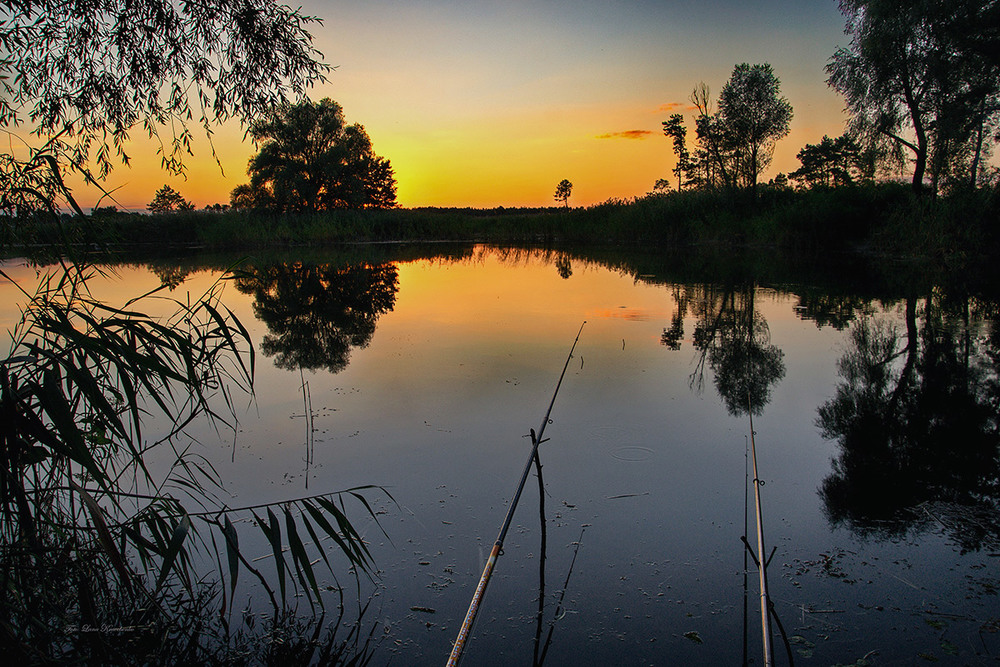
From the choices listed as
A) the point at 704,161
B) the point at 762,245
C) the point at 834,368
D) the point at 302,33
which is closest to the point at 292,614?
the point at 302,33

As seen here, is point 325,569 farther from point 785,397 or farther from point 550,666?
point 785,397

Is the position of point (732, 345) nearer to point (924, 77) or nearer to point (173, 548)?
point (173, 548)

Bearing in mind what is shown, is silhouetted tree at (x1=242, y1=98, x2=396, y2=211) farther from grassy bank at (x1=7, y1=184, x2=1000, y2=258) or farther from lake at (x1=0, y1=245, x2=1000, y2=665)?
lake at (x1=0, y1=245, x2=1000, y2=665)

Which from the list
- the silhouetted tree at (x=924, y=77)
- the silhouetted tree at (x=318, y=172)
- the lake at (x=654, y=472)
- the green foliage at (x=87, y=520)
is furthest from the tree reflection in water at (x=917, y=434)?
the silhouetted tree at (x=318, y=172)

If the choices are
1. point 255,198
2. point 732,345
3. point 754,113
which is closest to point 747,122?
point 754,113

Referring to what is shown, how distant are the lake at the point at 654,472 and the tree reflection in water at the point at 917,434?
0.02 m

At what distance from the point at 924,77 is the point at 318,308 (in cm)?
1889

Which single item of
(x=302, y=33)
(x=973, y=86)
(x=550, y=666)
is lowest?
(x=550, y=666)

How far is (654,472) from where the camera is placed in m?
3.98

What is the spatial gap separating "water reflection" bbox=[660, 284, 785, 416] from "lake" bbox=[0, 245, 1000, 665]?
0.16ft

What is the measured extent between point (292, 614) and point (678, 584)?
168 centimetres

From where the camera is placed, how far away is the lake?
249 centimetres

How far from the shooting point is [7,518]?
1.83 metres

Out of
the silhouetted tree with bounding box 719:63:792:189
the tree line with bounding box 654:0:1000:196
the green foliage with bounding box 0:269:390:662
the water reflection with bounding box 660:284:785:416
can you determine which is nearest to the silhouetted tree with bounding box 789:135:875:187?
the silhouetted tree with bounding box 719:63:792:189
